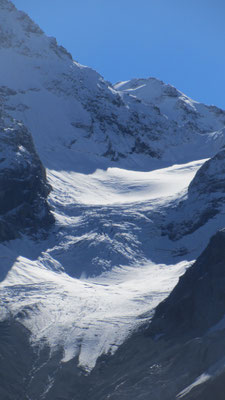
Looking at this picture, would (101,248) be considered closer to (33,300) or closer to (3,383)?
(33,300)

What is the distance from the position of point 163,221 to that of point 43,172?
890 inches

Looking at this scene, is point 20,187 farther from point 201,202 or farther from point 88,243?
point 201,202

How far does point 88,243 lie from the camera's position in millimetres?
126875

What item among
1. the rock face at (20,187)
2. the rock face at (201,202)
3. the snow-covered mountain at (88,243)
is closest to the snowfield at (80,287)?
the snow-covered mountain at (88,243)

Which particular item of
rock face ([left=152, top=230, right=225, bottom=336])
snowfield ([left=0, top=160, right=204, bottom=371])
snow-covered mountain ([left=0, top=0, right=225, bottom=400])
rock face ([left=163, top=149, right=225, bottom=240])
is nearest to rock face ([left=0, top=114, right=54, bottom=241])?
snow-covered mountain ([left=0, top=0, right=225, bottom=400])

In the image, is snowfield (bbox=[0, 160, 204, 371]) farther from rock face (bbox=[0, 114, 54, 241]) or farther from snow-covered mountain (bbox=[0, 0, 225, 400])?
rock face (bbox=[0, 114, 54, 241])

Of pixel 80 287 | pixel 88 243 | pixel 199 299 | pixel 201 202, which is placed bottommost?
pixel 80 287

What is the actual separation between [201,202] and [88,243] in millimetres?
19394

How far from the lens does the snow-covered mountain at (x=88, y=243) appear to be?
8288cm

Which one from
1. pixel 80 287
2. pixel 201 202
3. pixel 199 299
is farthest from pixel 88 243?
pixel 199 299

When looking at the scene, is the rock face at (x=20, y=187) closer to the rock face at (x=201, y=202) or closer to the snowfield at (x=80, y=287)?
the snowfield at (x=80, y=287)

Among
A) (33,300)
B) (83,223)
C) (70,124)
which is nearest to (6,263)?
(33,300)

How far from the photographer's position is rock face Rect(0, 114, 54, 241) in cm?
12938

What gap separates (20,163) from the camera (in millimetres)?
138750
